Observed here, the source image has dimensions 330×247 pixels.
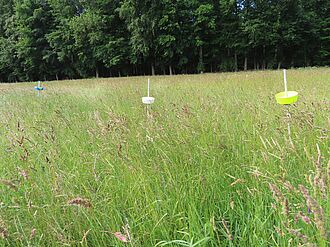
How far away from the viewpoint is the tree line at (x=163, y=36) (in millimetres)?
27906

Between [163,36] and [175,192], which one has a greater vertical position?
[163,36]

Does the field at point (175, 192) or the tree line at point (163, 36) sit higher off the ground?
the tree line at point (163, 36)

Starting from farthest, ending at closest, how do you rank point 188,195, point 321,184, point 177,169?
point 177,169 < point 188,195 < point 321,184

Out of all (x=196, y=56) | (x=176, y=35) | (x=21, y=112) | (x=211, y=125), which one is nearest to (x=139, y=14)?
(x=176, y=35)

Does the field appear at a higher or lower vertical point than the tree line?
lower

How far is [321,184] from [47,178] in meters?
1.52

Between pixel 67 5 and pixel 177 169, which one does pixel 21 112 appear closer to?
pixel 177 169

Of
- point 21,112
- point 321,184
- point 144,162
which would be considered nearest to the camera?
point 321,184

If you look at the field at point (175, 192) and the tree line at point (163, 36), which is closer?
the field at point (175, 192)

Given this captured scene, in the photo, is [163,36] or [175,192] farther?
[163,36]

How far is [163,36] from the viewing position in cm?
2800

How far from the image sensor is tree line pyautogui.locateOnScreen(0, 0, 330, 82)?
27906mm

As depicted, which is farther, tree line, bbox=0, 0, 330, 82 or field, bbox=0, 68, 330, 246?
tree line, bbox=0, 0, 330, 82

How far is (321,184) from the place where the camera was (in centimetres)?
71
